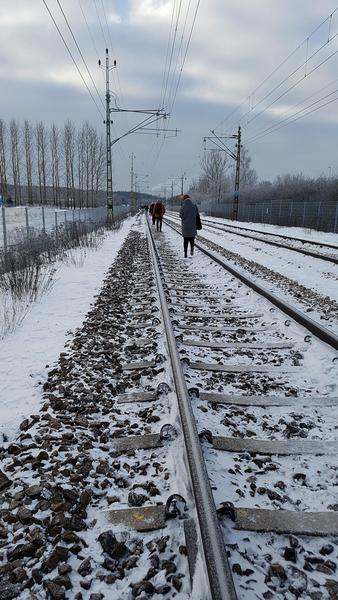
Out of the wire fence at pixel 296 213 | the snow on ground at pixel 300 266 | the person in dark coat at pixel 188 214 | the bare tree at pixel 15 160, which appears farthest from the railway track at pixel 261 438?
the bare tree at pixel 15 160

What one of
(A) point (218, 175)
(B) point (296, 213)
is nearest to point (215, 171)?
(A) point (218, 175)

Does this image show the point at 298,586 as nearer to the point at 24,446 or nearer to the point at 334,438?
the point at 334,438

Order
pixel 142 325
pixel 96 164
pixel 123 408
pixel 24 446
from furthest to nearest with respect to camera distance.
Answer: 1. pixel 96 164
2. pixel 142 325
3. pixel 123 408
4. pixel 24 446

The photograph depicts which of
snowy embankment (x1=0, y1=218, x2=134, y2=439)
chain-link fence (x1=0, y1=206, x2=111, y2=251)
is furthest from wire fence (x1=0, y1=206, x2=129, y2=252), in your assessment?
snowy embankment (x1=0, y1=218, x2=134, y2=439)

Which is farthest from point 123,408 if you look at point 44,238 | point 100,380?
point 44,238

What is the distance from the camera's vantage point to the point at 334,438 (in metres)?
3.52

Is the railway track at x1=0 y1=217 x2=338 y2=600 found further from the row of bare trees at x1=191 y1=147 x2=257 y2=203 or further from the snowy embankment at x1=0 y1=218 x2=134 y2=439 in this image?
the row of bare trees at x1=191 y1=147 x2=257 y2=203

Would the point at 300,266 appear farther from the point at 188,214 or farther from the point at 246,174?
the point at 246,174

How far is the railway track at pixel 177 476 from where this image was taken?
7.25 ft

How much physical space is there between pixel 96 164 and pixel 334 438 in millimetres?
97052

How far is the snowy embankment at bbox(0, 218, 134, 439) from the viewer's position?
13.7 feet

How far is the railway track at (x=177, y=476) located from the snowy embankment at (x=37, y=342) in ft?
0.64

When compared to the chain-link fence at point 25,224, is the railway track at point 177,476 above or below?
below

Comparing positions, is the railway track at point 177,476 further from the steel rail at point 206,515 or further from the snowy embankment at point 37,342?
the snowy embankment at point 37,342
